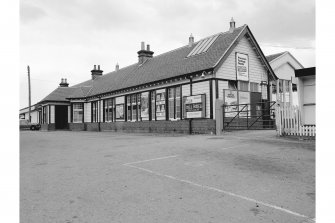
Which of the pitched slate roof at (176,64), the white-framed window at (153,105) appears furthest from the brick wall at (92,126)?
the white-framed window at (153,105)

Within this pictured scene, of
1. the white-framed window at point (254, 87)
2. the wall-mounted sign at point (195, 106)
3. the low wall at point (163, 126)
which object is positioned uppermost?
the white-framed window at point (254, 87)

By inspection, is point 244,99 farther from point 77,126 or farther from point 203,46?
point 77,126

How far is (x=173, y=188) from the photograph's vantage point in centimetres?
550

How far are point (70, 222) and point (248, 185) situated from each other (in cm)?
339

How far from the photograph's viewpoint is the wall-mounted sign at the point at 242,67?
63.7 ft

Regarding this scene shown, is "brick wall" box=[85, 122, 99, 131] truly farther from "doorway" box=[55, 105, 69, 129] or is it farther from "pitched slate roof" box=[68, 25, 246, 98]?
"doorway" box=[55, 105, 69, 129]

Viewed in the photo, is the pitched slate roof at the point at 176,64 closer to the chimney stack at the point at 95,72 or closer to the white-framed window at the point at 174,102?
the white-framed window at the point at 174,102

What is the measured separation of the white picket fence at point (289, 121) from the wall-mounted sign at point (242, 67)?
712 cm

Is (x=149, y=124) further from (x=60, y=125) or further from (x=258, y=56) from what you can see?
(x=60, y=125)

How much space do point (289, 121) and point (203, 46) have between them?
1128 centimetres

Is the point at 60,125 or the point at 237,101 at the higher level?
the point at 237,101

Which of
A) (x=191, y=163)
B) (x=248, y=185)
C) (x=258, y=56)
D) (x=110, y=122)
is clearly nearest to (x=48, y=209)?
(x=248, y=185)

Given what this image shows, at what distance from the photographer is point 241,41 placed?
19.9 meters

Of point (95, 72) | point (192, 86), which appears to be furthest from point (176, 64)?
point (95, 72)
